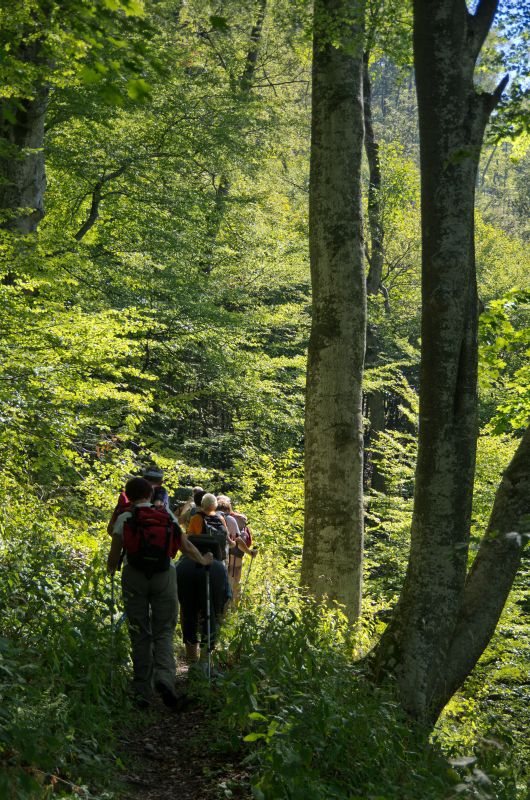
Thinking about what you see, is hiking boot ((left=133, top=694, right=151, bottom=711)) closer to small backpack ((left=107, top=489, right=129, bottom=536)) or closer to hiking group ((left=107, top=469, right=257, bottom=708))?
hiking group ((left=107, top=469, right=257, bottom=708))

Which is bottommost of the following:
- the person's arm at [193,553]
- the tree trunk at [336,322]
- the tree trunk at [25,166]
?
the person's arm at [193,553]

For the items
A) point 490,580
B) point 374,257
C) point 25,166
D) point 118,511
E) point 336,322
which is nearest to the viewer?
point 490,580

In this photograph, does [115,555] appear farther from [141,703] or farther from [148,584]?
[141,703]

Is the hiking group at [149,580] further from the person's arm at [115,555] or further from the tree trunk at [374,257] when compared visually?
the tree trunk at [374,257]

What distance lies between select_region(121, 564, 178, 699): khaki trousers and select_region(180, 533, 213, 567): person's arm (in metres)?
0.24

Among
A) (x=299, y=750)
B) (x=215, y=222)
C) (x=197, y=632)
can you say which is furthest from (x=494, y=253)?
(x=299, y=750)

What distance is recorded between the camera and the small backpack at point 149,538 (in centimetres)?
582

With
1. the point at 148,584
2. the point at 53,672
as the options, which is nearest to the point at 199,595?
the point at 148,584

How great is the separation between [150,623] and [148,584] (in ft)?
1.13

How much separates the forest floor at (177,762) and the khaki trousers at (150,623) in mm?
258

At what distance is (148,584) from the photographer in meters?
6.01

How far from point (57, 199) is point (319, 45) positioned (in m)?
10.5

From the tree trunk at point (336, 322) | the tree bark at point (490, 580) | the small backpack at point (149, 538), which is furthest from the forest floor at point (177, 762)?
the tree trunk at point (336, 322)

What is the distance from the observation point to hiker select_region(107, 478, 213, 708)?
5.84m
